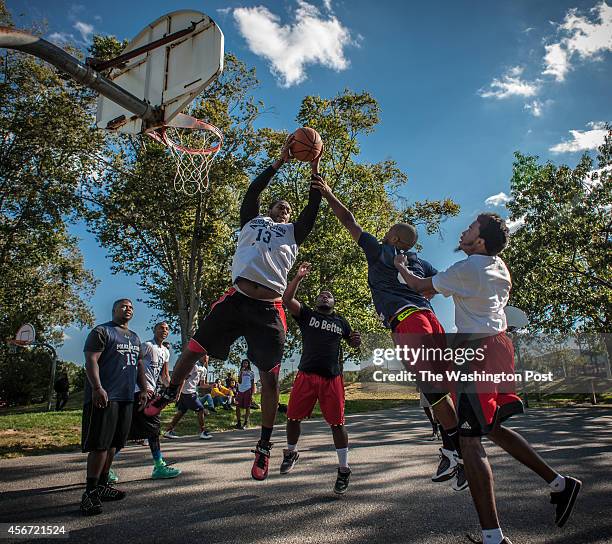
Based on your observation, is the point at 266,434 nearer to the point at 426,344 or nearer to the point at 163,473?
the point at 426,344

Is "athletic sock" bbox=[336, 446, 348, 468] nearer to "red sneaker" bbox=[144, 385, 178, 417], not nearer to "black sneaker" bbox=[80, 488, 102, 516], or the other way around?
"red sneaker" bbox=[144, 385, 178, 417]

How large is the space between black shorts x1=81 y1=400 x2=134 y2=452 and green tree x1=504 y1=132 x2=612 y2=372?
2420cm

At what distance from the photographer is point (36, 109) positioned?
1800 cm

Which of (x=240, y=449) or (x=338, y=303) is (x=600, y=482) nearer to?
(x=240, y=449)

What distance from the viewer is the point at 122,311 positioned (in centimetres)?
552

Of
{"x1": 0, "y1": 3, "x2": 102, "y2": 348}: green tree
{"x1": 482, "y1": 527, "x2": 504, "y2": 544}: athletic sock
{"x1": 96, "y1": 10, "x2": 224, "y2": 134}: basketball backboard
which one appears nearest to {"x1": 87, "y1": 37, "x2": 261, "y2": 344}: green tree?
{"x1": 0, "y1": 3, "x2": 102, "y2": 348}: green tree

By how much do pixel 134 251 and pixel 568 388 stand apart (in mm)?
26852

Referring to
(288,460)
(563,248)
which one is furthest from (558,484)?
(563,248)

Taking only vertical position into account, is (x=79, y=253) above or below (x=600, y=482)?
above

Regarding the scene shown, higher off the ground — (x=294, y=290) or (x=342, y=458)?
(x=294, y=290)

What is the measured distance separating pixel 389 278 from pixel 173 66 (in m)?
5.25

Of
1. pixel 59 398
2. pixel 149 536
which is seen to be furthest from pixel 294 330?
pixel 149 536

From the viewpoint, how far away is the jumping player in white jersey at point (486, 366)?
10.0ft

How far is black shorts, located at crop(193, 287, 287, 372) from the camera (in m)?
4.23
